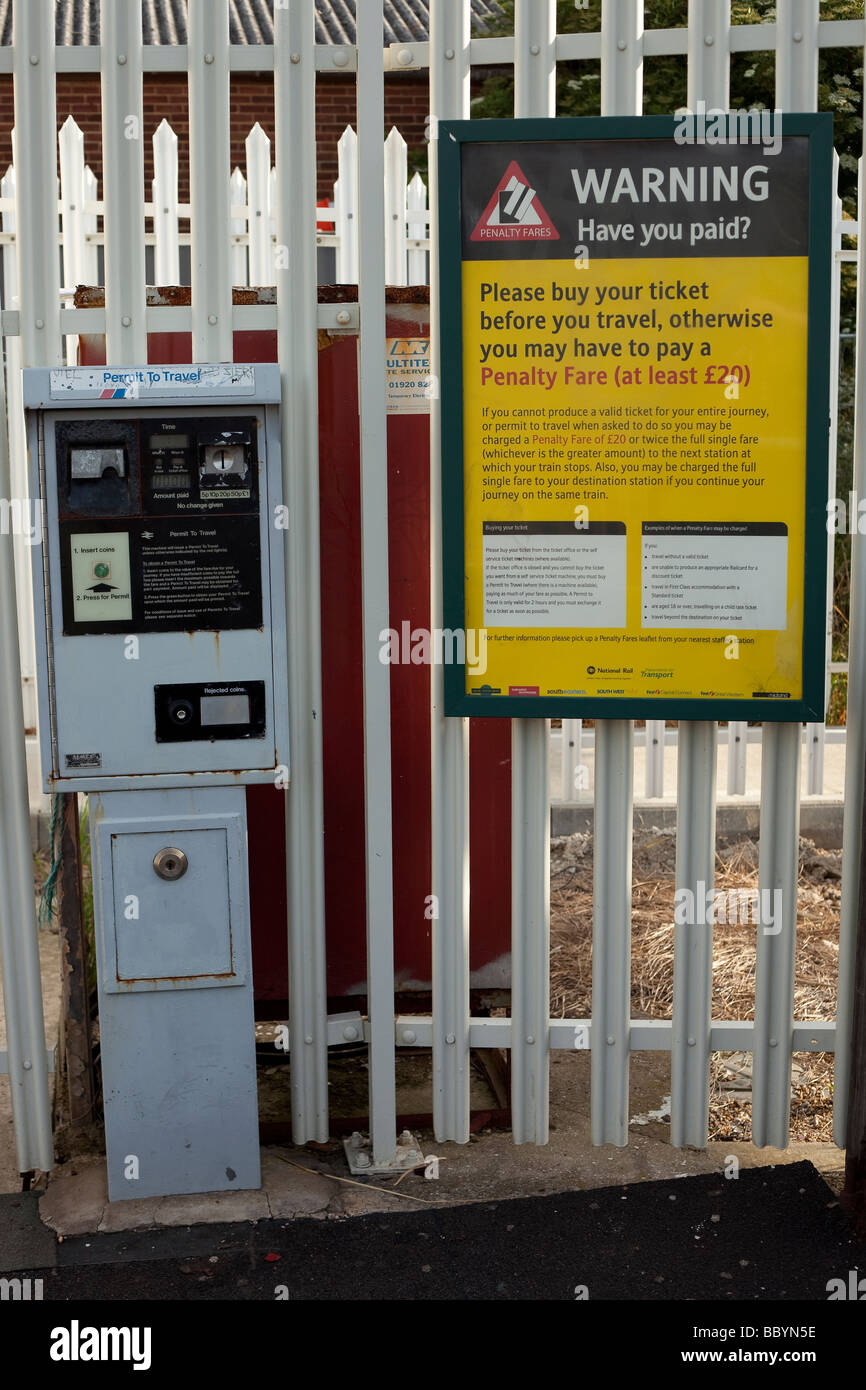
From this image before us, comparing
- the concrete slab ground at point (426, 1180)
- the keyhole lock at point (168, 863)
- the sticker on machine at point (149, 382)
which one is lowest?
the concrete slab ground at point (426, 1180)

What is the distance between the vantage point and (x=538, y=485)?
328cm

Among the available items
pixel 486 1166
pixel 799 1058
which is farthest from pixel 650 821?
pixel 486 1166

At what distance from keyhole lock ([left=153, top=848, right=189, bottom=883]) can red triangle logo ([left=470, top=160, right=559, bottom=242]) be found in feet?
5.42

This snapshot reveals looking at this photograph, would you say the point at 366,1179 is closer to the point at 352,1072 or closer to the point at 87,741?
the point at 352,1072

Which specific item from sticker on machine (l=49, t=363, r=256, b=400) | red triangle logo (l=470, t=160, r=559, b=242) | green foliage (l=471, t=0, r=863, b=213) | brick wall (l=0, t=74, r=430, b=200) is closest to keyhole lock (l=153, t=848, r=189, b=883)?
sticker on machine (l=49, t=363, r=256, b=400)

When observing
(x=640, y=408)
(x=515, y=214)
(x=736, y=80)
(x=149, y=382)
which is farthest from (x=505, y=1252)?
(x=736, y=80)

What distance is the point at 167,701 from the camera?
3.17 meters

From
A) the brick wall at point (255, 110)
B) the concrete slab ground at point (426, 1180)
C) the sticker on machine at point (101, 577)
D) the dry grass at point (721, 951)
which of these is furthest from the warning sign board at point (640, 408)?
the brick wall at point (255, 110)

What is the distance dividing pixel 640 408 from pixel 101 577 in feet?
A: 4.36

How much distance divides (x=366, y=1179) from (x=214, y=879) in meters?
0.89

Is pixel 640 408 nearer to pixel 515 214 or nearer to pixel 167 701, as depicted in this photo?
pixel 515 214

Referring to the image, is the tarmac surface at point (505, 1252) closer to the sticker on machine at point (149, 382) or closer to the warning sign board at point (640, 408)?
the warning sign board at point (640, 408)

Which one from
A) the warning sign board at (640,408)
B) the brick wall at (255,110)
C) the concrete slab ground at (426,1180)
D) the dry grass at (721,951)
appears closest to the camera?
the warning sign board at (640,408)

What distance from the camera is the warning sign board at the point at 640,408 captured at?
3184 millimetres
